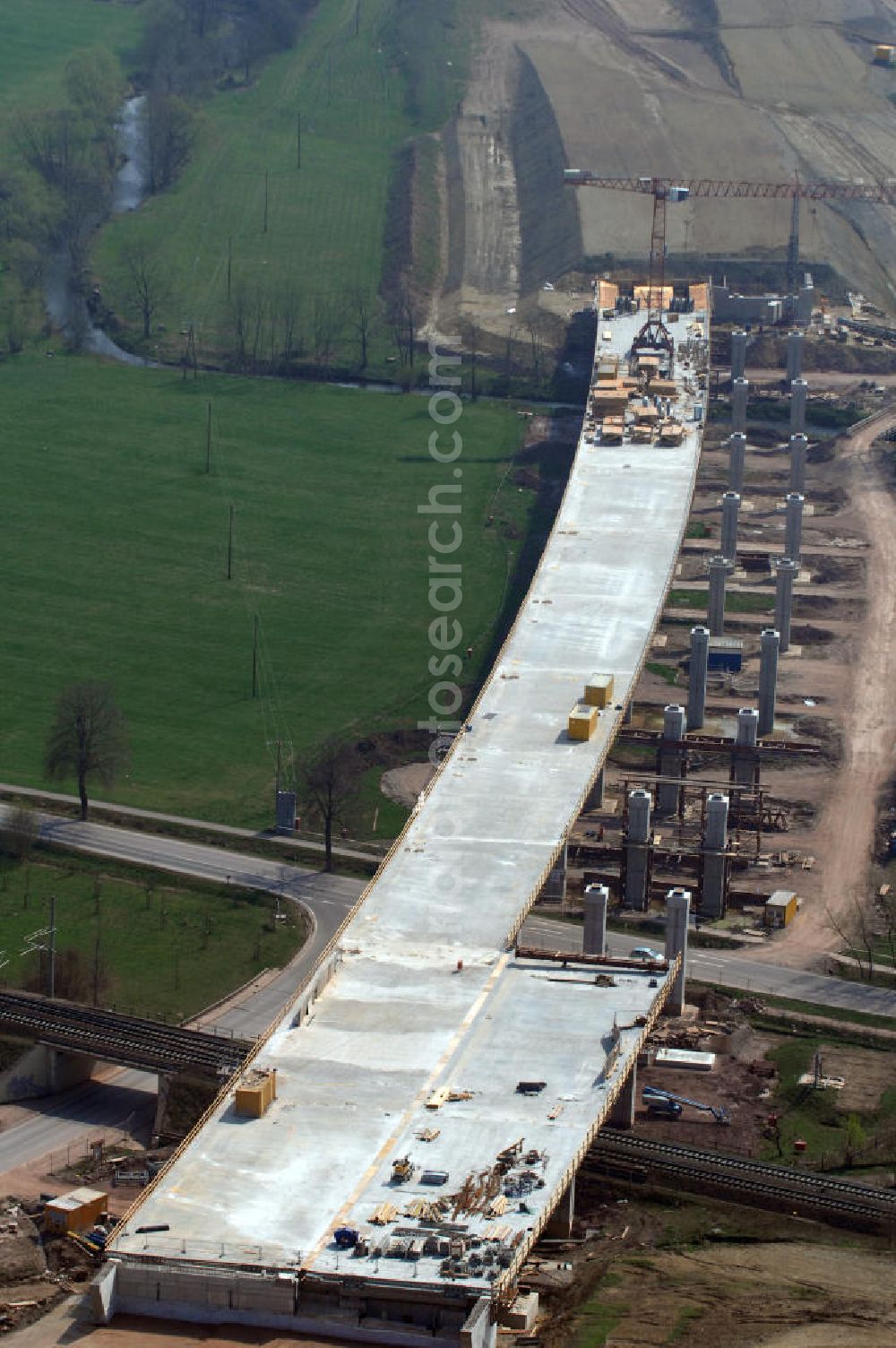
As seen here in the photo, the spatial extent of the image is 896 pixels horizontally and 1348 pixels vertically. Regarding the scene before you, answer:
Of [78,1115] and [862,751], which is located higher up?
[862,751]

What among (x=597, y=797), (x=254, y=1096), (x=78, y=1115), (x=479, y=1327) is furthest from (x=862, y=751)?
(x=479, y=1327)

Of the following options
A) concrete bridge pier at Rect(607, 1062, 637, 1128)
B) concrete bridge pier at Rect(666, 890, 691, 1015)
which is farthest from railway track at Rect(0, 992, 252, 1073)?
concrete bridge pier at Rect(666, 890, 691, 1015)

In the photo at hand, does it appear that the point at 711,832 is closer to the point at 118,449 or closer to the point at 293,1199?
the point at 293,1199

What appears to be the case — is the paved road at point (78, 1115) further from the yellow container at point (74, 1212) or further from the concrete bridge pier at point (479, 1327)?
the concrete bridge pier at point (479, 1327)

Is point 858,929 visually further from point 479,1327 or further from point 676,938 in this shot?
point 479,1327

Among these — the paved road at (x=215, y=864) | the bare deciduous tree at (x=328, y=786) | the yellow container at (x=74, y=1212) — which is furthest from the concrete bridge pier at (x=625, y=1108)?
the bare deciduous tree at (x=328, y=786)

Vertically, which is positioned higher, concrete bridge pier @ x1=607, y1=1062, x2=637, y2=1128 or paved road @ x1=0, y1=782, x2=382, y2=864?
paved road @ x1=0, y1=782, x2=382, y2=864

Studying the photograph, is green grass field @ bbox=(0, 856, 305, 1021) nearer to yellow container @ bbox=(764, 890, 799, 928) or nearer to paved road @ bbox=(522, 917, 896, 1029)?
paved road @ bbox=(522, 917, 896, 1029)

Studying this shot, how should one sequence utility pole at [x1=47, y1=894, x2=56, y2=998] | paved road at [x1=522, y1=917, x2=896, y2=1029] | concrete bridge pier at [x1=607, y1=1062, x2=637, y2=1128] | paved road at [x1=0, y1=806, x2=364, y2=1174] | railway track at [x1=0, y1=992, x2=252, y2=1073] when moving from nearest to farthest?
1. concrete bridge pier at [x1=607, y1=1062, x2=637, y2=1128]
2. railway track at [x1=0, y1=992, x2=252, y2=1073]
3. paved road at [x1=0, y1=806, x2=364, y2=1174]
4. utility pole at [x1=47, y1=894, x2=56, y2=998]
5. paved road at [x1=522, y1=917, x2=896, y2=1029]
